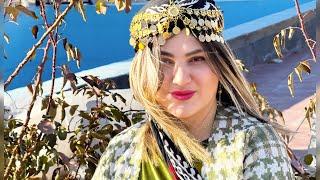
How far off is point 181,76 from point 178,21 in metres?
0.15

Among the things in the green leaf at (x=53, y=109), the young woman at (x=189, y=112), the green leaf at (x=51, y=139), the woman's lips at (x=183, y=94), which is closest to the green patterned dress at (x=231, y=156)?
the young woman at (x=189, y=112)

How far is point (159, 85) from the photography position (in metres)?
1.58

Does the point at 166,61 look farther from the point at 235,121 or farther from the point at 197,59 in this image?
the point at 235,121

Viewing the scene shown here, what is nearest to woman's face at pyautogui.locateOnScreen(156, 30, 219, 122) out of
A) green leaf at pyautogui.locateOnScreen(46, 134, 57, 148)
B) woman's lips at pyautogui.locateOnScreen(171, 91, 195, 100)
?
woman's lips at pyautogui.locateOnScreen(171, 91, 195, 100)

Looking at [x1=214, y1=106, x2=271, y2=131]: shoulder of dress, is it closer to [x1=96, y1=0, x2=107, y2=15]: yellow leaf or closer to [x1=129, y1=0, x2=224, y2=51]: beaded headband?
[x1=129, y1=0, x2=224, y2=51]: beaded headband

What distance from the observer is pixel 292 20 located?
8625 mm

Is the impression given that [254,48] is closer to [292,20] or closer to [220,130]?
[292,20]

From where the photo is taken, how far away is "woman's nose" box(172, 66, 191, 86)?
1.54 m

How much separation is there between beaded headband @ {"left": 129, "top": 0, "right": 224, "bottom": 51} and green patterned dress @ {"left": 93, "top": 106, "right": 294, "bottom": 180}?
0.23m

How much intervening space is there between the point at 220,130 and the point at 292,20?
7283 millimetres

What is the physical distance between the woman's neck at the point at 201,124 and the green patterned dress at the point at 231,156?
2 cm

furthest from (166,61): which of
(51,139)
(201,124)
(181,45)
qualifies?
(51,139)

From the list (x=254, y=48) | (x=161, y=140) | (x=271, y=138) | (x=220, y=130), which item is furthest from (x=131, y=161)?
(x=254, y=48)

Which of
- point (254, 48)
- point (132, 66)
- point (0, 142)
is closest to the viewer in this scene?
point (0, 142)
